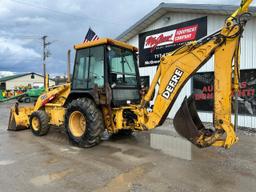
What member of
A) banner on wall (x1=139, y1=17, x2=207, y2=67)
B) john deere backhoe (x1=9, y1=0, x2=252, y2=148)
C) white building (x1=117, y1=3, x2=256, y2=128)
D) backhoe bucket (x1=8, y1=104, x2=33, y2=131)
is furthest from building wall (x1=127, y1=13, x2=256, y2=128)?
backhoe bucket (x1=8, y1=104, x2=33, y2=131)

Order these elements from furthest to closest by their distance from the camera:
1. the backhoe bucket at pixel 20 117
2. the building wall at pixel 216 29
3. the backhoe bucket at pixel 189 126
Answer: the backhoe bucket at pixel 20 117
the building wall at pixel 216 29
the backhoe bucket at pixel 189 126

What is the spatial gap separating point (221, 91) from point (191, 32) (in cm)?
651

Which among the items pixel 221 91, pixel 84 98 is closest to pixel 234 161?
pixel 221 91

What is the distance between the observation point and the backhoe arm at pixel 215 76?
407 cm

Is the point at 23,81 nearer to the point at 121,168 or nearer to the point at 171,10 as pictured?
the point at 171,10

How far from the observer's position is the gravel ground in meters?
3.91

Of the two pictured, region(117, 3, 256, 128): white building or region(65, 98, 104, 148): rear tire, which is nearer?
region(65, 98, 104, 148): rear tire

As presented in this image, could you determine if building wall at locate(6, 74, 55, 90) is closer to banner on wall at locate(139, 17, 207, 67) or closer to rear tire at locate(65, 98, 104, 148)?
banner on wall at locate(139, 17, 207, 67)

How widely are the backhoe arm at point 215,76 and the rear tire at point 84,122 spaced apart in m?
1.55

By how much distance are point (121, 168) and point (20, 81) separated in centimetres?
5039

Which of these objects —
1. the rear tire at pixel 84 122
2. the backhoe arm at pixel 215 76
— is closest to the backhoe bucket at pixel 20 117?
the rear tire at pixel 84 122

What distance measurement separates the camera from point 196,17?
984cm

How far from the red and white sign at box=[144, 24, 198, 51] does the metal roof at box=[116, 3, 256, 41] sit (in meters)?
0.66

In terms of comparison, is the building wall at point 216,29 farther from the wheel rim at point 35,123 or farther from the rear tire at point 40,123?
the wheel rim at point 35,123
